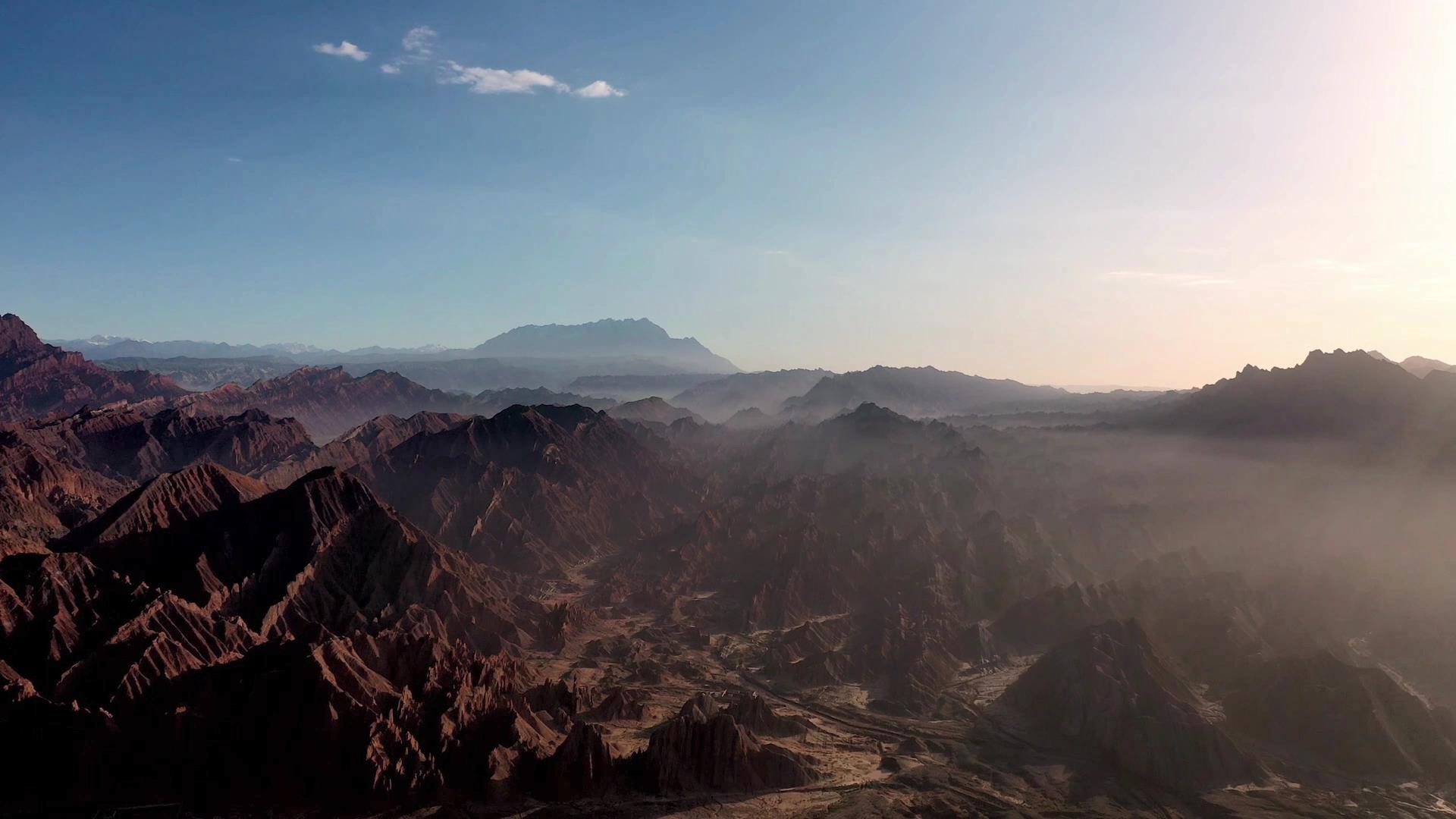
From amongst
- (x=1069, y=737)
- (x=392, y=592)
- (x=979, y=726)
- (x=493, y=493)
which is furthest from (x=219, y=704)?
(x=493, y=493)

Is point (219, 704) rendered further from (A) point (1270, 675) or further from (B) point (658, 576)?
(A) point (1270, 675)

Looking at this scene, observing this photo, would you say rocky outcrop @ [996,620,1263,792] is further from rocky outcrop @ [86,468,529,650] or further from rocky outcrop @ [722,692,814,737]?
rocky outcrop @ [86,468,529,650]

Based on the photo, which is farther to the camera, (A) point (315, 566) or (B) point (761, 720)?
(A) point (315, 566)

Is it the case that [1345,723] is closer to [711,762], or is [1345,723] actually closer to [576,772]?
[711,762]

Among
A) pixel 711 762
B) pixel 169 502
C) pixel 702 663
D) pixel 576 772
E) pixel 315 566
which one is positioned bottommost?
pixel 702 663

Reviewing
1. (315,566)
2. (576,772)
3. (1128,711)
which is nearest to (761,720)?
(576,772)

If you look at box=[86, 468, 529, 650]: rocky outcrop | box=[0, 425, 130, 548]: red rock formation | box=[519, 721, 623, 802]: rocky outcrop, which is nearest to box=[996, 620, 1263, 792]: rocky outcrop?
box=[519, 721, 623, 802]: rocky outcrop

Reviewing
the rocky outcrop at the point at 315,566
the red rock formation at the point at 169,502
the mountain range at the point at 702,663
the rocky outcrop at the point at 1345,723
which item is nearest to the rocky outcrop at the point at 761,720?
the mountain range at the point at 702,663

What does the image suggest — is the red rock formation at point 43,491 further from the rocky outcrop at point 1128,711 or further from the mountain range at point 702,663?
the rocky outcrop at point 1128,711
